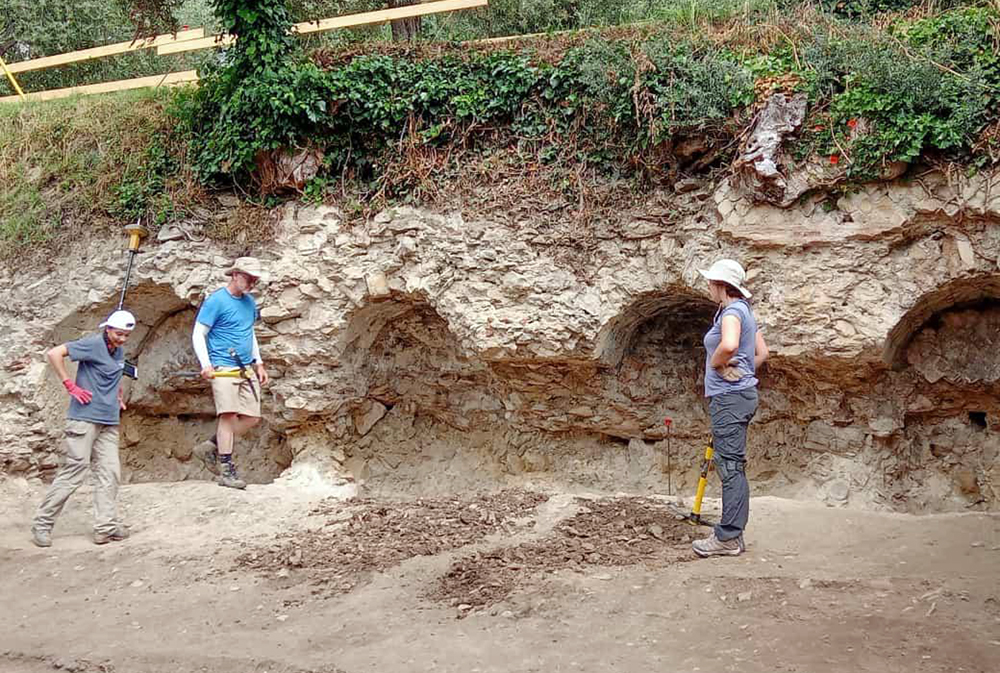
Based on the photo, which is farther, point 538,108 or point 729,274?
point 538,108

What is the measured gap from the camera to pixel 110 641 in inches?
206

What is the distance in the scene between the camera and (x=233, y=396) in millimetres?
7840

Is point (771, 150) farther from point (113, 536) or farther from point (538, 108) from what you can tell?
point (113, 536)

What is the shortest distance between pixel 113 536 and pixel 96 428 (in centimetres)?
87

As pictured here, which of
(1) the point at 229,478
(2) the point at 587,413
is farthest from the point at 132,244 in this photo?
(2) the point at 587,413

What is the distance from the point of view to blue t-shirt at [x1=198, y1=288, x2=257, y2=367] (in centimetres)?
771

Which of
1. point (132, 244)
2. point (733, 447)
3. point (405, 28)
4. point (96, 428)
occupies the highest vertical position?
point (405, 28)

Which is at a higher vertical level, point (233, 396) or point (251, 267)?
point (251, 267)

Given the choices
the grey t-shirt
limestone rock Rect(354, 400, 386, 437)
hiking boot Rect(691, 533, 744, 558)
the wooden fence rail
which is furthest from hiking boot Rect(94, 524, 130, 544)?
the wooden fence rail

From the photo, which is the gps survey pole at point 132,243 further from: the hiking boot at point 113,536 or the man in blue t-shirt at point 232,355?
the hiking boot at point 113,536

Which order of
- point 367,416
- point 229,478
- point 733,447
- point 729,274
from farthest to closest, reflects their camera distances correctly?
point 367,416 < point 229,478 < point 729,274 < point 733,447

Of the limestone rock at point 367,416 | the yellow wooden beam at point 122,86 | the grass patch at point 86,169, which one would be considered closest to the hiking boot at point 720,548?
the limestone rock at point 367,416

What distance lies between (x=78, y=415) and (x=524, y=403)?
4.00 meters

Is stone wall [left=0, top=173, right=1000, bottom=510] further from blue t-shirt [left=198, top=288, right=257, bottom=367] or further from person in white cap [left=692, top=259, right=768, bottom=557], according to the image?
person in white cap [left=692, top=259, right=768, bottom=557]
